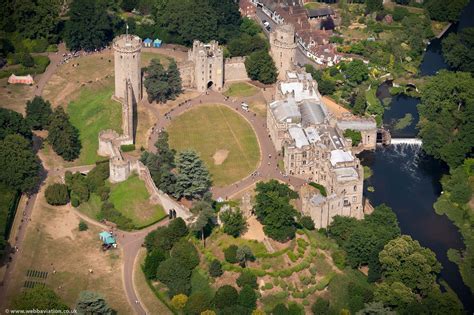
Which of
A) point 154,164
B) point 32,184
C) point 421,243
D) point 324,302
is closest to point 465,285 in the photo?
point 421,243

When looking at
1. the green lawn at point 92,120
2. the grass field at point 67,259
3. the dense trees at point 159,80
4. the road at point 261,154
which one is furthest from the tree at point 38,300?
the dense trees at point 159,80

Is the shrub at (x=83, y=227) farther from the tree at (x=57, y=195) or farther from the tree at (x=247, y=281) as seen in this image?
the tree at (x=247, y=281)

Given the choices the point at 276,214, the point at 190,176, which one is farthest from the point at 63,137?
the point at 276,214

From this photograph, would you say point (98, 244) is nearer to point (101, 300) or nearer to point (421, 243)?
point (101, 300)

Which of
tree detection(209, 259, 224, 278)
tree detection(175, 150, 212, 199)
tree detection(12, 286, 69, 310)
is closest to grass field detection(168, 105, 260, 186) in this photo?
tree detection(175, 150, 212, 199)

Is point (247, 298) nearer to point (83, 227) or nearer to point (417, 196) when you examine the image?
point (83, 227)

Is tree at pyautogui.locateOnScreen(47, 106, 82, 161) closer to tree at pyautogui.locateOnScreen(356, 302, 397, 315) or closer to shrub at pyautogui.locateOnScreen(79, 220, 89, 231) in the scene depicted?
shrub at pyautogui.locateOnScreen(79, 220, 89, 231)
